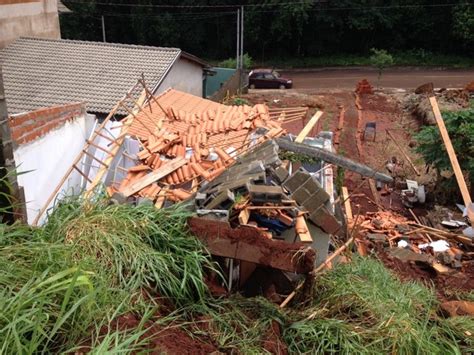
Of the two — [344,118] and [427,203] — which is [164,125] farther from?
[344,118]

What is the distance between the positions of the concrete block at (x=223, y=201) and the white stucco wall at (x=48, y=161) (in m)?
2.31

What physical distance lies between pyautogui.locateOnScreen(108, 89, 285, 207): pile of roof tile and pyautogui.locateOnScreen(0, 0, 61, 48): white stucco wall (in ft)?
31.6

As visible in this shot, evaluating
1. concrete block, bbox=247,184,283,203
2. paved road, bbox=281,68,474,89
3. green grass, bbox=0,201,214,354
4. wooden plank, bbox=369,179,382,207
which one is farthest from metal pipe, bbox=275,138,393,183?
paved road, bbox=281,68,474,89

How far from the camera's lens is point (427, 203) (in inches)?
481

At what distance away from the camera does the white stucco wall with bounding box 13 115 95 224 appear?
714cm

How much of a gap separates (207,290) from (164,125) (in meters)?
6.28

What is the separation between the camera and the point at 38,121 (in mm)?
7668

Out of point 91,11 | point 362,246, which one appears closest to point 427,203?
point 362,246

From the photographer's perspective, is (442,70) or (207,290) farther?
(442,70)

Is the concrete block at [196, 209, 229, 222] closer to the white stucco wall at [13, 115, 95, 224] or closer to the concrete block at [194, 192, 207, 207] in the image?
the concrete block at [194, 192, 207, 207]

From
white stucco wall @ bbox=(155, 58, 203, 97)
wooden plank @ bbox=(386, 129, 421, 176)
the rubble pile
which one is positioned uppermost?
white stucco wall @ bbox=(155, 58, 203, 97)

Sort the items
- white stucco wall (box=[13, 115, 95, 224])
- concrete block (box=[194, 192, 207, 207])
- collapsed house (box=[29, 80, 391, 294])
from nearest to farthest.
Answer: collapsed house (box=[29, 80, 391, 294]) < concrete block (box=[194, 192, 207, 207]) < white stucco wall (box=[13, 115, 95, 224])

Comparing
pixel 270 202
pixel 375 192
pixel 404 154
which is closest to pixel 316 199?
pixel 270 202

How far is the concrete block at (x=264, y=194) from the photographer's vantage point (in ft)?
18.2
